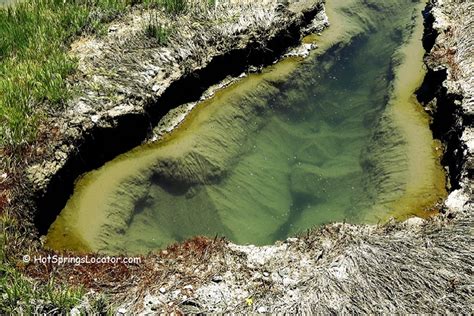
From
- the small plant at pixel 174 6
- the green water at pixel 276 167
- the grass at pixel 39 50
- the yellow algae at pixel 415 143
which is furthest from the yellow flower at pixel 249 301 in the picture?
the small plant at pixel 174 6

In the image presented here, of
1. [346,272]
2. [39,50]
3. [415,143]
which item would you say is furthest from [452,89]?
[39,50]

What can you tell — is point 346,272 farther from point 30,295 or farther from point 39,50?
point 39,50

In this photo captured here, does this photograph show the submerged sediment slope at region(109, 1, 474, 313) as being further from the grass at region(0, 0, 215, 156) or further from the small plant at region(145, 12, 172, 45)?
the small plant at region(145, 12, 172, 45)

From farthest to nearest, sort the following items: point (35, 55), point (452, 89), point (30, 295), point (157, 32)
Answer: point (157, 32), point (452, 89), point (35, 55), point (30, 295)

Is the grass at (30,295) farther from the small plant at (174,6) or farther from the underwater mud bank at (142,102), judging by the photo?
the small plant at (174,6)

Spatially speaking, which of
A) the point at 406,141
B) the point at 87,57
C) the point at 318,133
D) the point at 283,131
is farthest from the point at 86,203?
the point at 406,141

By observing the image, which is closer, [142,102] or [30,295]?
[30,295]

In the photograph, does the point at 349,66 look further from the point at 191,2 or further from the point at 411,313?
the point at 411,313
